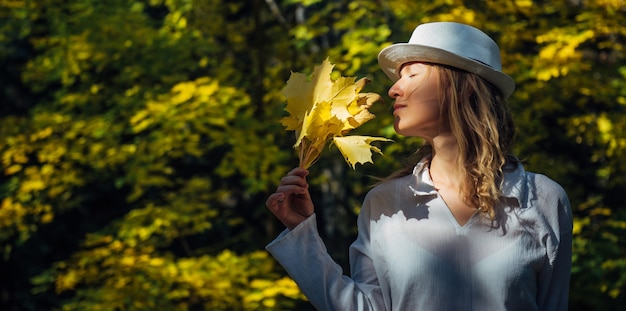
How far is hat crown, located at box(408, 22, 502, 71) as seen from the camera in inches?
75.3

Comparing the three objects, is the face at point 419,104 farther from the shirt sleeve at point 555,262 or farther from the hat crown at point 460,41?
the shirt sleeve at point 555,262

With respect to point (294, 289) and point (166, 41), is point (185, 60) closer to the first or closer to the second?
point (166, 41)

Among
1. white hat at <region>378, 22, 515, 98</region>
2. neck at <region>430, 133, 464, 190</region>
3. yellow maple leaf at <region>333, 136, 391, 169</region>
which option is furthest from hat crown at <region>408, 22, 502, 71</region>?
yellow maple leaf at <region>333, 136, 391, 169</region>

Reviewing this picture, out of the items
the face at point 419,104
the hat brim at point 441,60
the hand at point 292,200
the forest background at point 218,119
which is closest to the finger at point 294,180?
the hand at point 292,200

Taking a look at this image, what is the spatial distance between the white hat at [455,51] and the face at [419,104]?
0.04m

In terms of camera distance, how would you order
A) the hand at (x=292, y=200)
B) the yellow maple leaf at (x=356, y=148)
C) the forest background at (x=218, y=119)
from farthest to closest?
the forest background at (x=218, y=119)
the hand at (x=292, y=200)
the yellow maple leaf at (x=356, y=148)

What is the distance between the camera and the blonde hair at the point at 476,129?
187 cm

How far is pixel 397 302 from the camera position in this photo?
1.82 meters

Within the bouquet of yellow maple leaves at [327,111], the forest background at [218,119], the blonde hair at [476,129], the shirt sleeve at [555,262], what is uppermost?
the bouquet of yellow maple leaves at [327,111]

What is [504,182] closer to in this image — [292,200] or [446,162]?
[446,162]

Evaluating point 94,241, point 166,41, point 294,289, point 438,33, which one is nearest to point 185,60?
point 166,41

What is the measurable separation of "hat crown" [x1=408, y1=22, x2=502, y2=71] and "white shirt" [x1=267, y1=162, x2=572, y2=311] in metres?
0.26

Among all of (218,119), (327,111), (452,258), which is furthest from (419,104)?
(218,119)

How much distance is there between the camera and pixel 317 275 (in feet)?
6.04
